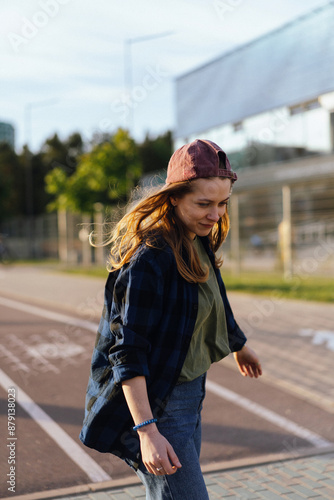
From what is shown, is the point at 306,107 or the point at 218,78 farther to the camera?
the point at 218,78

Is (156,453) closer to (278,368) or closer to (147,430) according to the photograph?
(147,430)

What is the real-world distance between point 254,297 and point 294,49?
1086cm

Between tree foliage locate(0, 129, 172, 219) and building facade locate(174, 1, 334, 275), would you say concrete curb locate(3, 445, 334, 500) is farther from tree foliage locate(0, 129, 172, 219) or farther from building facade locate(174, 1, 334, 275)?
tree foliage locate(0, 129, 172, 219)

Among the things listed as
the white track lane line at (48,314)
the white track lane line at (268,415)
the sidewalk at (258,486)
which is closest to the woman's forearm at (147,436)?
the sidewalk at (258,486)

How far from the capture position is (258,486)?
147 inches

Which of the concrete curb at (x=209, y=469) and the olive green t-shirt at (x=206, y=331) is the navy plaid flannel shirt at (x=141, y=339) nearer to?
the olive green t-shirt at (x=206, y=331)

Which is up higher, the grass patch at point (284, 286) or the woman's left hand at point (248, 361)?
the woman's left hand at point (248, 361)

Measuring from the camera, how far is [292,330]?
870cm

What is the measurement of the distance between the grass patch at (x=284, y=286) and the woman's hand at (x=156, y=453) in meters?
9.50

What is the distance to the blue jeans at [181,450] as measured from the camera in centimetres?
210

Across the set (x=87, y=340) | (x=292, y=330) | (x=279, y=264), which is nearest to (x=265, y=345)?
(x=292, y=330)

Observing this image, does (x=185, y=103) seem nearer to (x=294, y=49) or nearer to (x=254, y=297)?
(x=294, y=49)

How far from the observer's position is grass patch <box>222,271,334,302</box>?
38.8ft

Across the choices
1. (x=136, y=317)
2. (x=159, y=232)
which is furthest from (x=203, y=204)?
(x=136, y=317)
